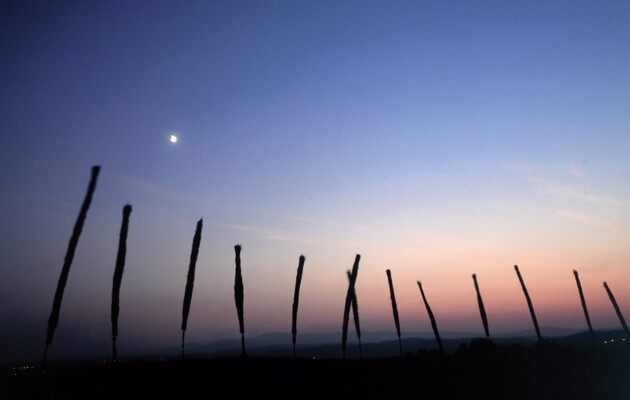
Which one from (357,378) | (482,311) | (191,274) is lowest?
(357,378)

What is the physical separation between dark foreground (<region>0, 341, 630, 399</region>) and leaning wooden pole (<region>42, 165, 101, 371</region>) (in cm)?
221

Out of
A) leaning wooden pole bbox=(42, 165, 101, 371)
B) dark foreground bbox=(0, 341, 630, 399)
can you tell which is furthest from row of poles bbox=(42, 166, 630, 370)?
dark foreground bbox=(0, 341, 630, 399)

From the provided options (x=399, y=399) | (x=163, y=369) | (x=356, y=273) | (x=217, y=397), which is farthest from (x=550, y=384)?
(x=163, y=369)

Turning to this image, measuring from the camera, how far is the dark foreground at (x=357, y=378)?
15.7m

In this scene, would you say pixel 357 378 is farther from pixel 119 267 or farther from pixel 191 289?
pixel 119 267

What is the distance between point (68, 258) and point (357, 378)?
14894 mm

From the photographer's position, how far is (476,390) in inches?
750

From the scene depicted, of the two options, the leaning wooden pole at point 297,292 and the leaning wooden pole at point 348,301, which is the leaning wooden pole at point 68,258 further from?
the leaning wooden pole at point 348,301

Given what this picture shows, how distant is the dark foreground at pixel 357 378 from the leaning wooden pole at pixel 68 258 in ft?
7.24

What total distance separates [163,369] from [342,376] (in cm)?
842

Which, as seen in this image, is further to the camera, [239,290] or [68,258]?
[239,290]

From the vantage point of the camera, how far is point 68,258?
699 inches

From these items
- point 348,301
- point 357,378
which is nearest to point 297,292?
point 348,301

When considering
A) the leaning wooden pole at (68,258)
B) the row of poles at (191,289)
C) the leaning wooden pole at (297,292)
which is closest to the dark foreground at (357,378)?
the row of poles at (191,289)
